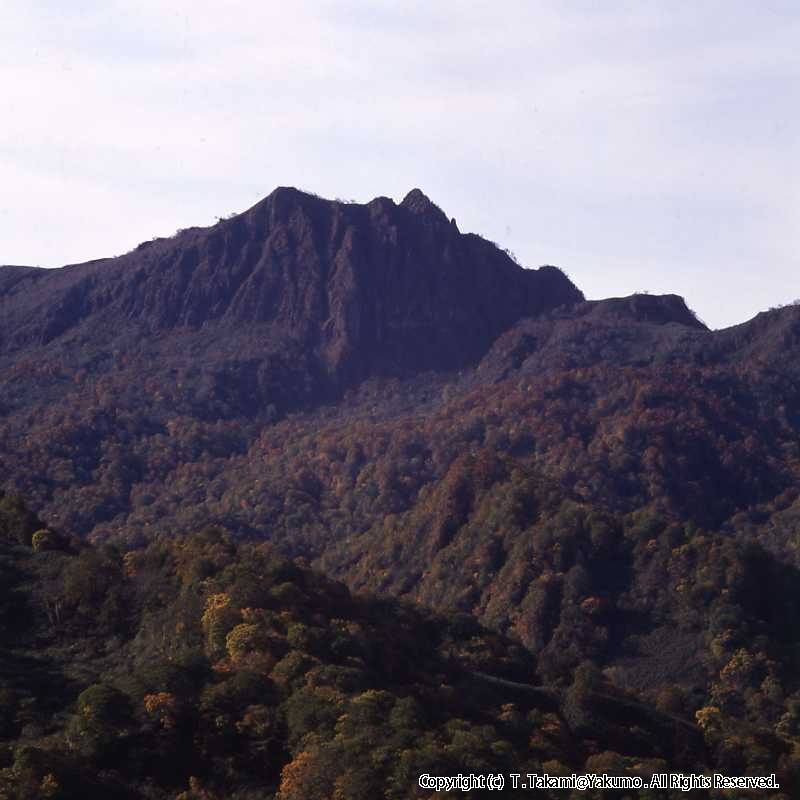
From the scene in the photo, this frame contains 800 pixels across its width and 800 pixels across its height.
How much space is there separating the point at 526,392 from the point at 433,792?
146m

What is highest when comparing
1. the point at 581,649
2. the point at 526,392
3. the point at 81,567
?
the point at 526,392

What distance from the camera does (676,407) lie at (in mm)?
181250

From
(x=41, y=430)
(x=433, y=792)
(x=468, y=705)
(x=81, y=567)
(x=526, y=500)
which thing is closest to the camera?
(x=433, y=792)

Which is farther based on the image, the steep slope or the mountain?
the mountain

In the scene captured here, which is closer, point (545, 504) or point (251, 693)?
point (251, 693)

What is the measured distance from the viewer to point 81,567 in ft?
228

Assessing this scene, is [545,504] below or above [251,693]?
above

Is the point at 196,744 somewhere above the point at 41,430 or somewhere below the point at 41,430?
below

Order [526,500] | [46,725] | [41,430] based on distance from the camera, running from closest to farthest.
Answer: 1. [46,725]
2. [526,500]
3. [41,430]

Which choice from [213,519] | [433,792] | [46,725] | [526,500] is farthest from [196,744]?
[213,519]

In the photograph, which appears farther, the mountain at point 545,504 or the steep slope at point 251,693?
the mountain at point 545,504

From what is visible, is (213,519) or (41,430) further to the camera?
(41,430)

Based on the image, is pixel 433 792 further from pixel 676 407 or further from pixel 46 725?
pixel 676 407

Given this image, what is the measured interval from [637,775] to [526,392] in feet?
464
